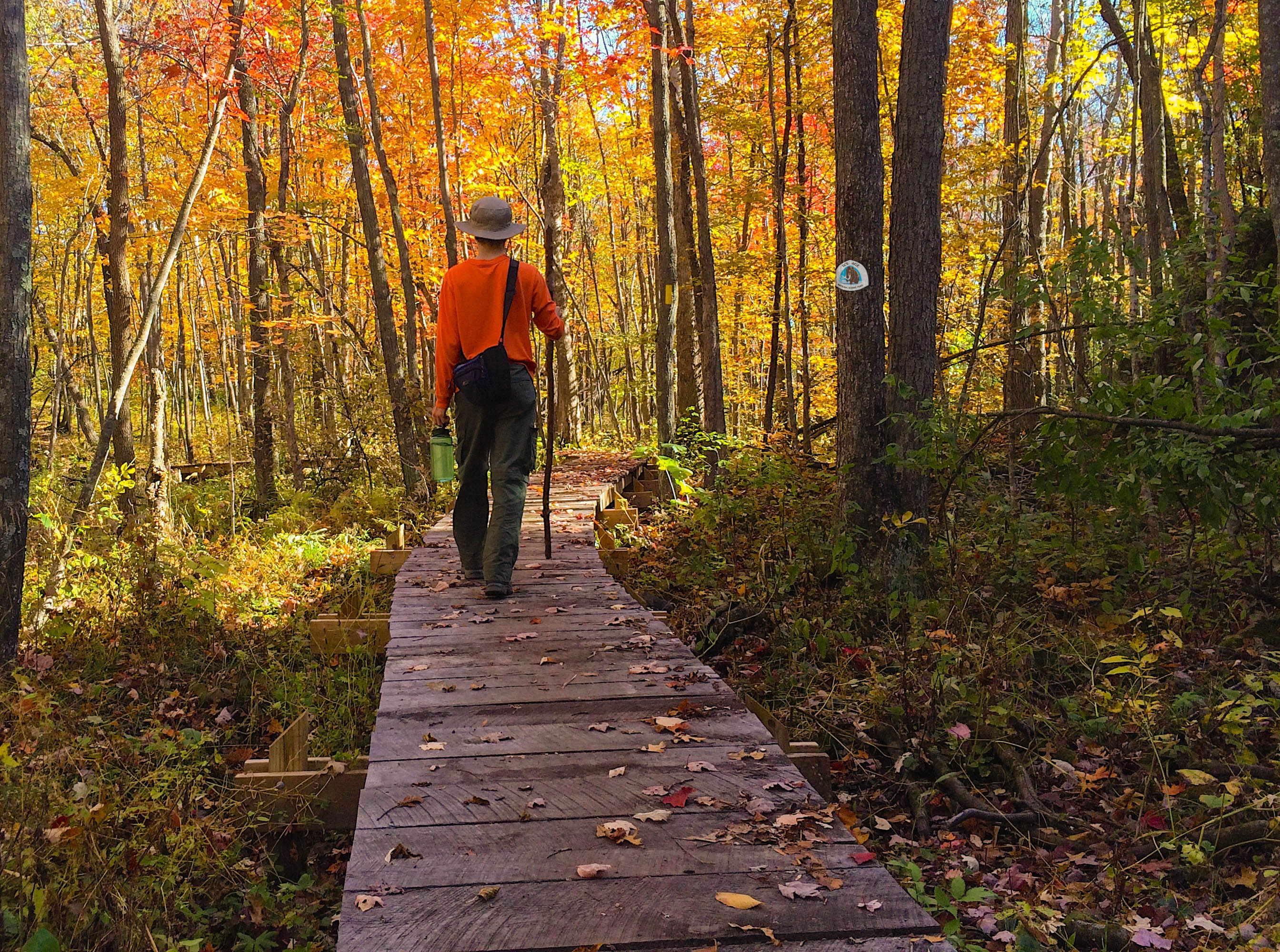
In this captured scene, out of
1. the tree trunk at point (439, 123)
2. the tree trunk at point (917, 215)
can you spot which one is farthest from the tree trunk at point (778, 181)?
the tree trunk at point (917, 215)

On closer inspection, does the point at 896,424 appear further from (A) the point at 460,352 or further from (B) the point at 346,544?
(B) the point at 346,544

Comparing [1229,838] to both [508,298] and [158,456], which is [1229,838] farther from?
[158,456]

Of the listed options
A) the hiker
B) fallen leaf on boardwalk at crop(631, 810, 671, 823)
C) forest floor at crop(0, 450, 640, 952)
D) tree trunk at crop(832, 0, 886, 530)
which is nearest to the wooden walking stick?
the hiker

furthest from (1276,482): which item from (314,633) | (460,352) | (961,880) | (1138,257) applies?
(314,633)

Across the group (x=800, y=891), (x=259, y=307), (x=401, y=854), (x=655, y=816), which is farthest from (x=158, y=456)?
(x=800, y=891)

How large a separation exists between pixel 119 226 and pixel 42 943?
35.3 feet

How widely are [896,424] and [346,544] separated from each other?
23.5ft

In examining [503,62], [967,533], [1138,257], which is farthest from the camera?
[503,62]

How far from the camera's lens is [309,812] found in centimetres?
417

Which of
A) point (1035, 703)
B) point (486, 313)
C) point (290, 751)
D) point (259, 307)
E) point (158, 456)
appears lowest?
point (1035, 703)

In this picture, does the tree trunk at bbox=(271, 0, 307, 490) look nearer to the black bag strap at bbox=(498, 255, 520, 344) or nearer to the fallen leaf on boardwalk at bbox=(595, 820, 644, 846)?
the black bag strap at bbox=(498, 255, 520, 344)

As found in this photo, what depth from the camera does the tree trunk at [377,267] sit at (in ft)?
42.5

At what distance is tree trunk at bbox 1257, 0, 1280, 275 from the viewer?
5828mm

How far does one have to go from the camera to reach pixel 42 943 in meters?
2.48
